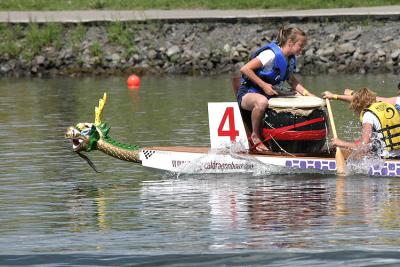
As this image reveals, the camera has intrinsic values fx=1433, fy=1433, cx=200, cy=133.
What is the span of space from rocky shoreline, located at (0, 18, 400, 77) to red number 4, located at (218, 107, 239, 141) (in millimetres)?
18902

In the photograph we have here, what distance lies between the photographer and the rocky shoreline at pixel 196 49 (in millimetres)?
36469

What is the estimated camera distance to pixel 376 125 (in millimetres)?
16406

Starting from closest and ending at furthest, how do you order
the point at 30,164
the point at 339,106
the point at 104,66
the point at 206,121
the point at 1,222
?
the point at 1,222 → the point at 30,164 → the point at 206,121 → the point at 339,106 → the point at 104,66

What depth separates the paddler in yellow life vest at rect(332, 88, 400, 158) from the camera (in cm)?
1639

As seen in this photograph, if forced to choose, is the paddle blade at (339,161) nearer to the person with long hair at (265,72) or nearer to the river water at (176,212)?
the river water at (176,212)

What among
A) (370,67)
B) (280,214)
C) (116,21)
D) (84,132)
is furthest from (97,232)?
(116,21)

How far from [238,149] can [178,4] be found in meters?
25.7

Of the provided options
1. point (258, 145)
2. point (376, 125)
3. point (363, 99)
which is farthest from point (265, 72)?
point (376, 125)

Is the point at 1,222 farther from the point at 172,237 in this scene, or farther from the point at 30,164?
the point at 30,164

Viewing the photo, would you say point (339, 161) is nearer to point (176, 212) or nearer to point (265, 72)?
point (265, 72)

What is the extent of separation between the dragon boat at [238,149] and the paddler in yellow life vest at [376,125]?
19 cm

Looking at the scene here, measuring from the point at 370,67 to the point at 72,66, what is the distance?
26.4 feet

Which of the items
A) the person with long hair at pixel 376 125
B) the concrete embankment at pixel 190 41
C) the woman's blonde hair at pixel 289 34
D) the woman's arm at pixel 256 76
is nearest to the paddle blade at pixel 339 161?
the person with long hair at pixel 376 125

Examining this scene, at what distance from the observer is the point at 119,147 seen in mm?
17469
